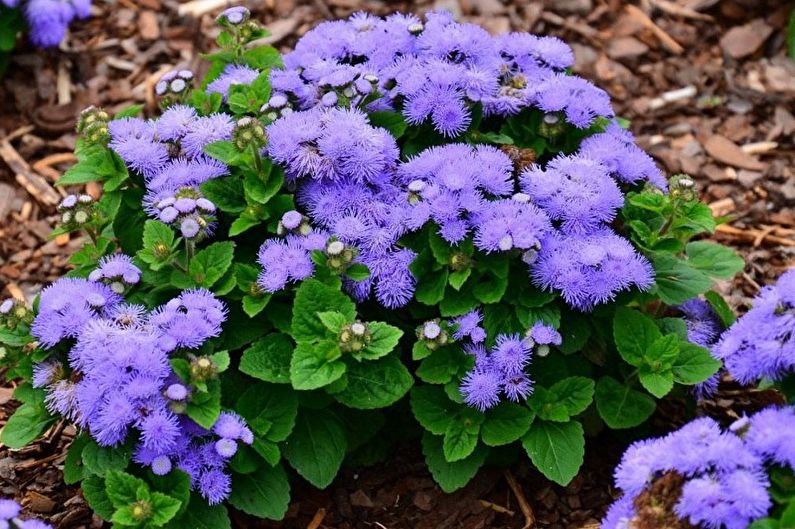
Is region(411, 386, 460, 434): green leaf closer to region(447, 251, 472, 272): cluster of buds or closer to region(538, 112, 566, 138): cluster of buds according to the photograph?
region(447, 251, 472, 272): cluster of buds

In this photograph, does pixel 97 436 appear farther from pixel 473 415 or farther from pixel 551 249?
pixel 551 249

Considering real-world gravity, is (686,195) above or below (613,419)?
above

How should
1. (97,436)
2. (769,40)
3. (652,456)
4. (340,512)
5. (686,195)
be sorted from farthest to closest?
(769,40), (340,512), (686,195), (97,436), (652,456)

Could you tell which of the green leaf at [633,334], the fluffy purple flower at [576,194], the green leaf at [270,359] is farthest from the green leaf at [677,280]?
the green leaf at [270,359]

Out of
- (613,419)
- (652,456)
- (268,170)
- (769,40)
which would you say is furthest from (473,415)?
(769,40)

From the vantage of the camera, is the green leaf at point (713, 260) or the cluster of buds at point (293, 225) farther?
Result: the green leaf at point (713, 260)

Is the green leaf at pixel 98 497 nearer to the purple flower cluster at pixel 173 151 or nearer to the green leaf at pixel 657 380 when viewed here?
the purple flower cluster at pixel 173 151

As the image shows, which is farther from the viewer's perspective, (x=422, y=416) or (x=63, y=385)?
(x=422, y=416)
